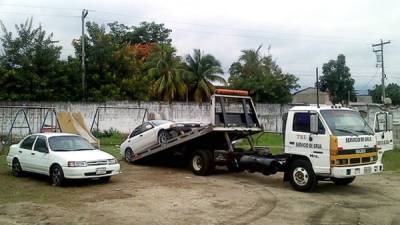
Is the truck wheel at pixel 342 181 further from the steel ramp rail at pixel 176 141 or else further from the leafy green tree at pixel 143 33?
the leafy green tree at pixel 143 33

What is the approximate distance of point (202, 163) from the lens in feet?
53.3

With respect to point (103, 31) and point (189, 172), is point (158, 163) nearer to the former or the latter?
point (189, 172)

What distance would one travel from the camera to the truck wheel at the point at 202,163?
→ 1608 cm

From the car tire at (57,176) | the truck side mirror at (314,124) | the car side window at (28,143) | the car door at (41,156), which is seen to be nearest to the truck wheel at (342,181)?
the truck side mirror at (314,124)

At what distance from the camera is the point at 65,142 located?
1497 centimetres

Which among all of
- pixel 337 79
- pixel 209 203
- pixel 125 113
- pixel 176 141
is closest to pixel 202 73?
pixel 125 113

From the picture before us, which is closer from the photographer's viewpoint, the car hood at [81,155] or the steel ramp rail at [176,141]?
the car hood at [81,155]

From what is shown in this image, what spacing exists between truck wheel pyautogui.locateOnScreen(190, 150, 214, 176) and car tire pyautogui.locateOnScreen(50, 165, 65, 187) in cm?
456

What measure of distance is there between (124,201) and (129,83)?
28.2 metres

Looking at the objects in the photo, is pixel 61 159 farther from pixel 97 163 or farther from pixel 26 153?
pixel 26 153

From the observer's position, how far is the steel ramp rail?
1577 centimetres

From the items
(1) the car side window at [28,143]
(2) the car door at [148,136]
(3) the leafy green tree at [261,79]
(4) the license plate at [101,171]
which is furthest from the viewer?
(3) the leafy green tree at [261,79]

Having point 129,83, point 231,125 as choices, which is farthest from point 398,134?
point 129,83

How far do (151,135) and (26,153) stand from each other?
4.87m
